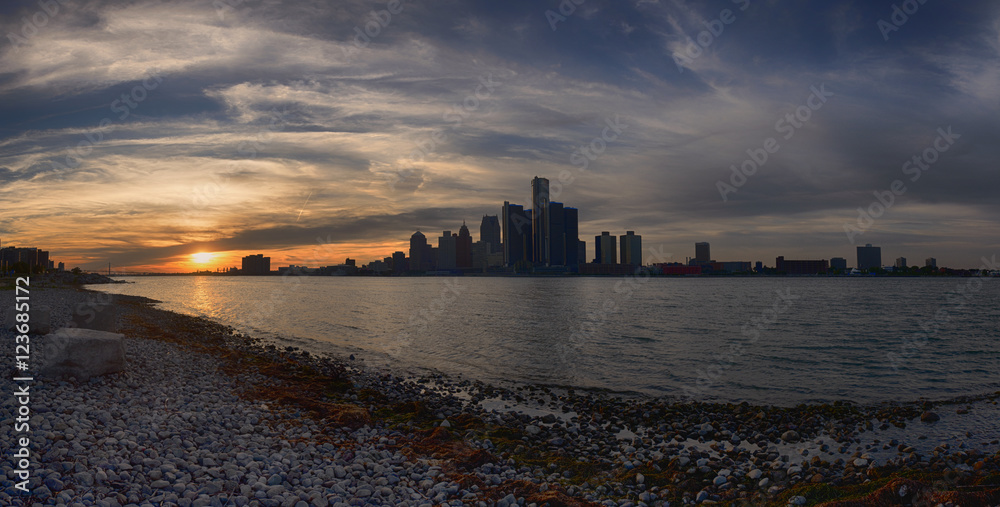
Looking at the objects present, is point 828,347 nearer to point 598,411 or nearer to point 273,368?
point 598,411

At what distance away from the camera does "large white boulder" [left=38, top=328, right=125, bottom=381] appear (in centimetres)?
1444

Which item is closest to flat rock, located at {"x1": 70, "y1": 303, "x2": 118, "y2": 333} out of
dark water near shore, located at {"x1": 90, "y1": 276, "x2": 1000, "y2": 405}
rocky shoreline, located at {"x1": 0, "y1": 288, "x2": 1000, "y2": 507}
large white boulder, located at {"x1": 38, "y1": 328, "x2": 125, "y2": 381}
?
rocky shoreline, located at {"x1": 0, "y1": 288, "x2": 1000, "y2": 507}

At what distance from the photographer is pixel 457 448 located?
41.8 feet

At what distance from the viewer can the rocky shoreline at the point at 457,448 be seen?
8.88m

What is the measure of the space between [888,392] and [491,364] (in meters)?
18.6

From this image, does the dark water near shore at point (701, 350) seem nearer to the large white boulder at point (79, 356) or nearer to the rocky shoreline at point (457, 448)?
the rocky shoreline at point (457, 448)

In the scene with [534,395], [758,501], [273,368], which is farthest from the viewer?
[273,368]

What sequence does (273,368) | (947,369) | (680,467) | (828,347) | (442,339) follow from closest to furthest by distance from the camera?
(680,467) < (273,368) < (947,369) < (828,347) < (442,339)

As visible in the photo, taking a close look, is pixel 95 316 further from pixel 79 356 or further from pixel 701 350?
pixel 701 350

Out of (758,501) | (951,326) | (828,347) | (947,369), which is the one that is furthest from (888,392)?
(951,326)

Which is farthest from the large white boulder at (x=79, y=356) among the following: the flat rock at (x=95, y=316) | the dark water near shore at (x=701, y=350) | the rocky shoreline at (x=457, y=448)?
the dark water near shore at (x=701, y=350)

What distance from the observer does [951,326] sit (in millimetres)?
47344

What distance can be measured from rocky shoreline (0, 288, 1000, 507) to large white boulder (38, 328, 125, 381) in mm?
508

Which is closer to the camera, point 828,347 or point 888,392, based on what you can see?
point 888,392
